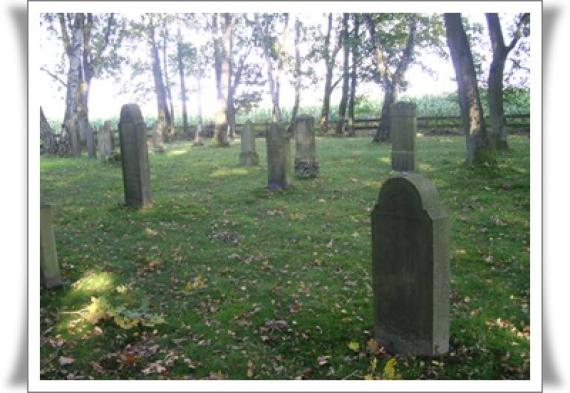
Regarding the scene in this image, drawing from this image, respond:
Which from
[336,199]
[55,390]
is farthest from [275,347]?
[336,199]

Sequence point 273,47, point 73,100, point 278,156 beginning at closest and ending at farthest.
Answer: point 278,156, point 73,100, point 273,47

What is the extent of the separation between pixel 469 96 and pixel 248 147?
20.8 feet

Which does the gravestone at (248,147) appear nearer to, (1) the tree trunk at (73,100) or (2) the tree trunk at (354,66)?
(1) the tree trunk at (73,100)

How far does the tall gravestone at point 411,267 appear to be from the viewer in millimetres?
4277

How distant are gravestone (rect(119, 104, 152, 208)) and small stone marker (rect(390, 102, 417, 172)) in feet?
19.5

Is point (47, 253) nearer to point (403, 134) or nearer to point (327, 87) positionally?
point (403, 134)

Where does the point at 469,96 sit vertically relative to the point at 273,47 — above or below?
below

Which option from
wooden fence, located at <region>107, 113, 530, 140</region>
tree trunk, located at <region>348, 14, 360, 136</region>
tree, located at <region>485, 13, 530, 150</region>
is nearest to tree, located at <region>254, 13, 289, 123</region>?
wooden fence, located at <region>107, 113, 530, 140</region>

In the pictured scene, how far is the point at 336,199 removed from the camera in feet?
35.4

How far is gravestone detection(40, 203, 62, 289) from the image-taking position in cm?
581

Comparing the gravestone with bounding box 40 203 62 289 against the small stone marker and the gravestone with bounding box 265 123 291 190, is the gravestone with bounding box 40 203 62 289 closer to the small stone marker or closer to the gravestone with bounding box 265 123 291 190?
the gravestone with bounding box 265 123 291 190

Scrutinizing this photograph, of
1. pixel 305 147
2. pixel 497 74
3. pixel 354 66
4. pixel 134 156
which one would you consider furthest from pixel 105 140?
pixel 354 66

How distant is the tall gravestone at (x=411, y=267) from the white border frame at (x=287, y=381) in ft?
1.81

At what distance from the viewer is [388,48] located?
23547 mm
